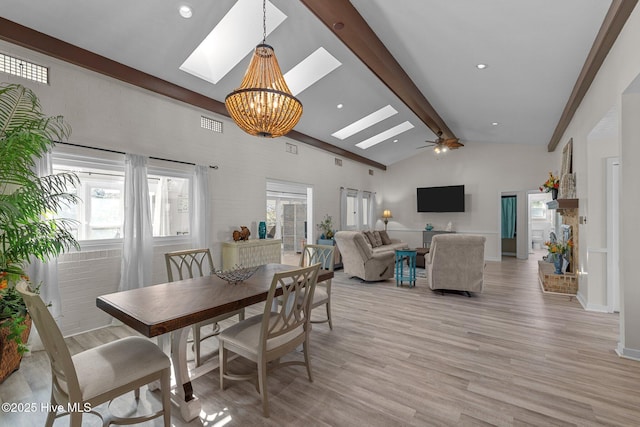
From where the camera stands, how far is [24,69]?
9.70 ft

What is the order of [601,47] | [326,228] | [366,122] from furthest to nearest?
[326,228]
[366,122]
[601,47]

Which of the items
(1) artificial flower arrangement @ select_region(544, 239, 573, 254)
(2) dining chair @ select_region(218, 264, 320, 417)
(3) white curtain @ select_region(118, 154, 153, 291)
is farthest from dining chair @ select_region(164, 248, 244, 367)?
(1) artificial flower arrangement @ select_region(544, 239, 573, 254)

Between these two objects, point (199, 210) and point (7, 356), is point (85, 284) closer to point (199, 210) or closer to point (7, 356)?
point (7, 356)

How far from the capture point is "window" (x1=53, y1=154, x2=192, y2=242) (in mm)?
3385

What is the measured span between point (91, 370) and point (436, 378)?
7.77ft

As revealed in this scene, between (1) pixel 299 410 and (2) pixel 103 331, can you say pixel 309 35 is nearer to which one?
(1) pixel 299 410

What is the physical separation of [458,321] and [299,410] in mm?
2459

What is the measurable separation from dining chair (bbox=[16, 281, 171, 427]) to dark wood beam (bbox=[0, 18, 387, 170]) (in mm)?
2642

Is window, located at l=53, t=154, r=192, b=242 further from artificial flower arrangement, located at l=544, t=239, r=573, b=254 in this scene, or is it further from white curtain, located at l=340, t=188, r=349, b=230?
artificial flower arrangement, located at l=544, t=239, r=573, b=254

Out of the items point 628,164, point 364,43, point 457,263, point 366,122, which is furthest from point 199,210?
point 628,164

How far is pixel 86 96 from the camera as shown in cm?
335

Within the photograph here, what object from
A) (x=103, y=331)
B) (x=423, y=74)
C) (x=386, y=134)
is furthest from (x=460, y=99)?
(x=103, y=331)

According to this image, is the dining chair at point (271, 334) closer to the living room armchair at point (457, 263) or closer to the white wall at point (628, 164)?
the white wall at point (628, 164)

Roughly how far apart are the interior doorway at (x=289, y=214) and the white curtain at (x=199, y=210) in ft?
5.19
